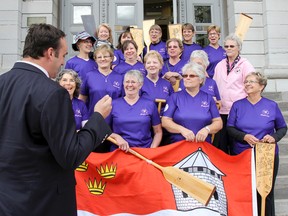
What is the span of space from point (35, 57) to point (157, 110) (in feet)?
8.27

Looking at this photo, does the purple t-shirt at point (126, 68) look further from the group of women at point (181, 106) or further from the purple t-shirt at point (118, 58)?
the purple t-shirt at point (118, 58)

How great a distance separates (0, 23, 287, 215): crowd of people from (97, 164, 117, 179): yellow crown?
251 millimetres

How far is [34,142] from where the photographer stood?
180 cm

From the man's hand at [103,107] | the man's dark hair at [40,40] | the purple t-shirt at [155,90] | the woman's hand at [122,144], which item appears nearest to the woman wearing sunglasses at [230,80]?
the purple t-shirt at [155,90]

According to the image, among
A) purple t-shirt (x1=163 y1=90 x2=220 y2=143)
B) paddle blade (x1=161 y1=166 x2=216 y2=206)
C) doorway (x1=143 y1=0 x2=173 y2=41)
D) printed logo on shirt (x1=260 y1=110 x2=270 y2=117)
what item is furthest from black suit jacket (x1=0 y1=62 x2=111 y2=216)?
doorway (x1=143 y1=0 x2=173 y2=41)

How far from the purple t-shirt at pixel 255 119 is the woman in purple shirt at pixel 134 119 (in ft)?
3.11

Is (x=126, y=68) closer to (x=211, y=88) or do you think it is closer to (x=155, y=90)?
(x=155, y=90)

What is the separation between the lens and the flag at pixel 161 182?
364 cm

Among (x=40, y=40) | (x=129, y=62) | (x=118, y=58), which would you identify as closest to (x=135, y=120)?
(x=129, y=62)

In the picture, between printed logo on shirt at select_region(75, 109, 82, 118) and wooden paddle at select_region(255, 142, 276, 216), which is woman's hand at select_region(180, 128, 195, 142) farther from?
printed logo on shirt at select_region(75, 109, 82, 118)

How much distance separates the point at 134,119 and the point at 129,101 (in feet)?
0.84

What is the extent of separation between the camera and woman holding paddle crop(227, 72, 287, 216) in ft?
13.5

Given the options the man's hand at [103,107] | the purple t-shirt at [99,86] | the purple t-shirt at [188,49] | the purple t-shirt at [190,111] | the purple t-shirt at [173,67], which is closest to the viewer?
the man's hand at [103,107]

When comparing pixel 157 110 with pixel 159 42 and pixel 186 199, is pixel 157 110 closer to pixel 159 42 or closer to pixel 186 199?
pixel 186 199
